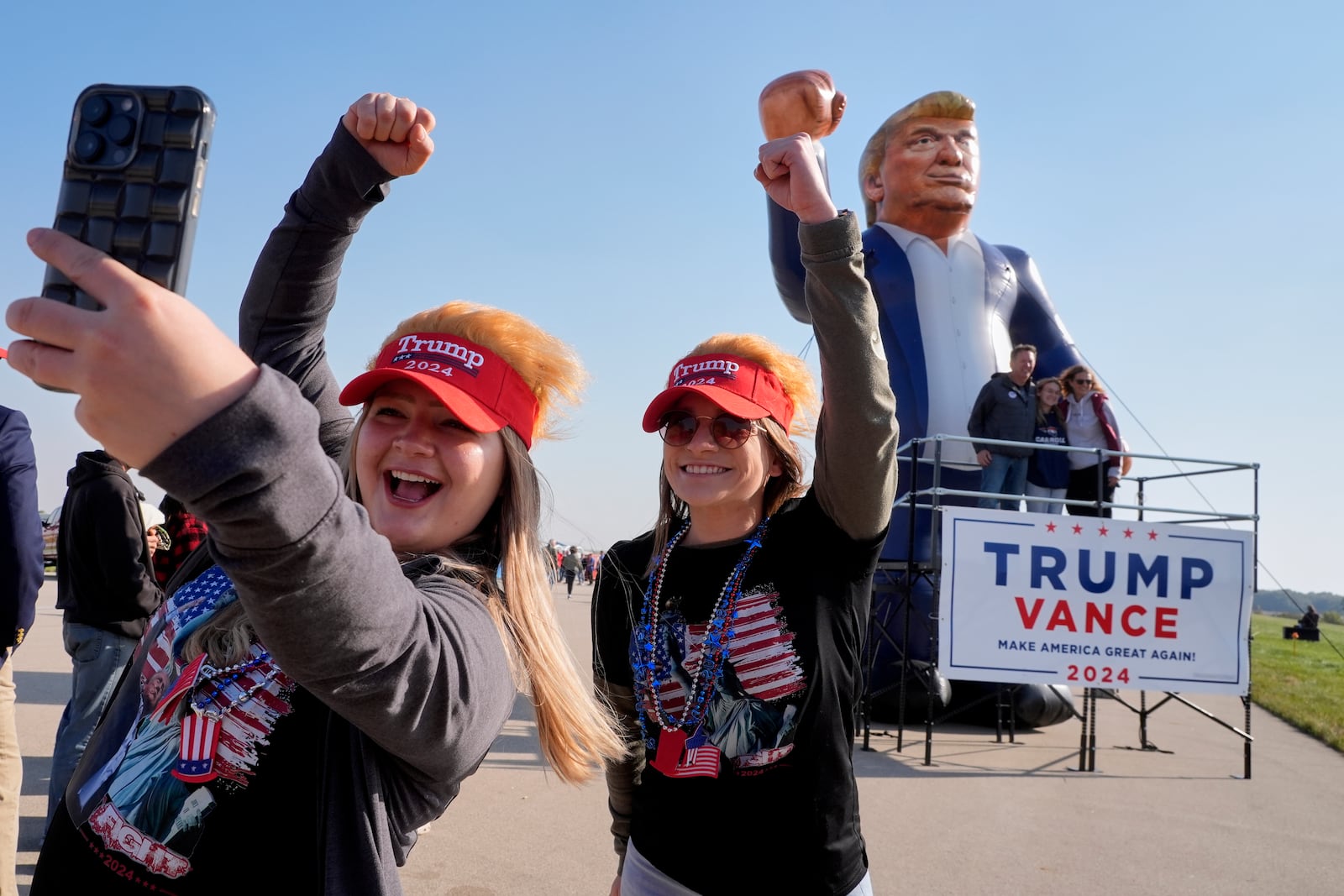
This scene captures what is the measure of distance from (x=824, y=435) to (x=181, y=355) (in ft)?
4.75

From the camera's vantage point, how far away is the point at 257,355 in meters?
1.76

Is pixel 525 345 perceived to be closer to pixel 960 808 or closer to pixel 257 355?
pixel 257 355

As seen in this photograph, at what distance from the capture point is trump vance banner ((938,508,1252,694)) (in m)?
5.50

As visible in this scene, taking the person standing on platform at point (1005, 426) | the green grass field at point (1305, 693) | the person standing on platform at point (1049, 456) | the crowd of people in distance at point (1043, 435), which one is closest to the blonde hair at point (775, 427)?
the crowd of people in distance at point (1043, 435)

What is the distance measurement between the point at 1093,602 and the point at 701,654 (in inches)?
171

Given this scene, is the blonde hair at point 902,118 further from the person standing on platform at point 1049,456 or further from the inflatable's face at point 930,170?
the person standing on platform at point 1049,456

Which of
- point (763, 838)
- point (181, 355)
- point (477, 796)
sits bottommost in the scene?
point (477, 796)

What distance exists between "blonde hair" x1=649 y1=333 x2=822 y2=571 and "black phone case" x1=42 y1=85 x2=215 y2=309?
53.3 inches

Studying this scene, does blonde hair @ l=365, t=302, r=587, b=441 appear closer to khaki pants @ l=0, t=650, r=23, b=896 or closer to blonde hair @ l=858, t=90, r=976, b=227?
khaki pants @ l=0, t=650, r=23, b=896

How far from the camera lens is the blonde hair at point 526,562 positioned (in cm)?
132

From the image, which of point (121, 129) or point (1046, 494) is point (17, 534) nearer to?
point (121, 129)

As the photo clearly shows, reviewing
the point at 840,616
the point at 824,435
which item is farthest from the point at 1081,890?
the point at 824,435

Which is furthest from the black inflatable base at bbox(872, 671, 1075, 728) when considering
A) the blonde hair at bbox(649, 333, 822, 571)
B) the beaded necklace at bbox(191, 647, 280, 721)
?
the beaded necklace at bbox(191, 647, 280, 721)

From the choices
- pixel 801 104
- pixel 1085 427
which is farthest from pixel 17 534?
pixel 1085 427
